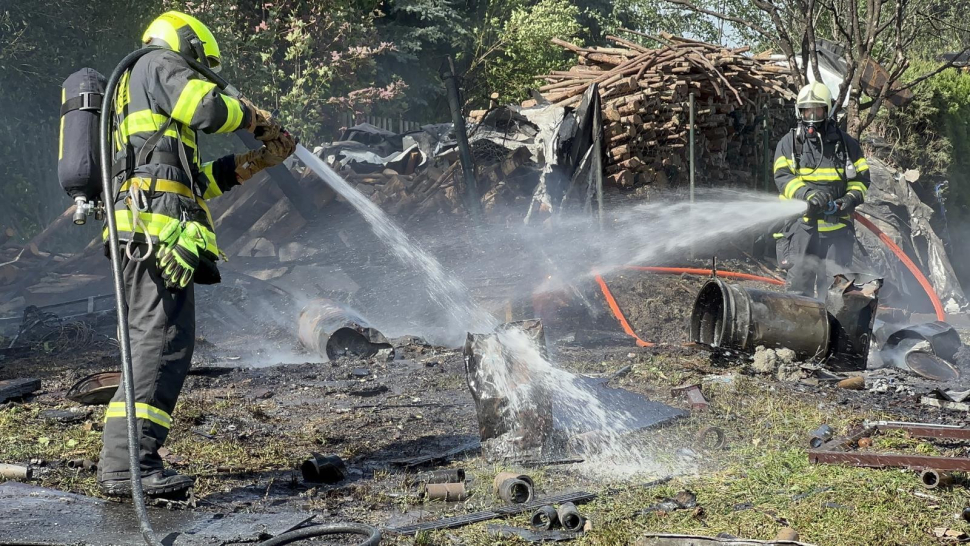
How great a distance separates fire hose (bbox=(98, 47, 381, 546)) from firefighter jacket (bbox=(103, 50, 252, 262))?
0.07 metres

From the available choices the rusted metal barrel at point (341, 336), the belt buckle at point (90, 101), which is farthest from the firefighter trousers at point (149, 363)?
the rusted metal barrel at point (341, 336)

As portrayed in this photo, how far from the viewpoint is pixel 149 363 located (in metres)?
3.72

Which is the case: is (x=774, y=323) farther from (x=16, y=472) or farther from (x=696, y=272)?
(x=16, y=472)

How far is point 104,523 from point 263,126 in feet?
5.88

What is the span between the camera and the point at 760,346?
22.1 ft

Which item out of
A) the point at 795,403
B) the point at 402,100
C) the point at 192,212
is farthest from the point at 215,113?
the point at 402,100

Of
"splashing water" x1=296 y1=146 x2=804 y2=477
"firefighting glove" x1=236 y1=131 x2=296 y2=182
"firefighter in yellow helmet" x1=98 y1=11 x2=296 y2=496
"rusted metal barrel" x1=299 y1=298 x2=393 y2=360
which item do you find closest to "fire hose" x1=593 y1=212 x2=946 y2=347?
"splashing water" x1=296 y1=146 x2=804 y2=477

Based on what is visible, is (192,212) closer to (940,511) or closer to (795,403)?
(940,511)

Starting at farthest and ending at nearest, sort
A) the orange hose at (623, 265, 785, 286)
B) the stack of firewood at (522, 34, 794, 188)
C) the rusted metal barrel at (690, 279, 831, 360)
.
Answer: the stack of firewood at (522, 34, 794, 188), the orange hose at (623, 265, 785, 286), the rusted metal barrel at (690, 279, 831, 360)

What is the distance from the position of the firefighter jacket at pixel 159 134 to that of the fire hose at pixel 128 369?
7 cm

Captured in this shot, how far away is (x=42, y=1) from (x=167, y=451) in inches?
413

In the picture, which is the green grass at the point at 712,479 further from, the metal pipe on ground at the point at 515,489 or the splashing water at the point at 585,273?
the splashing water at the point at 585,273

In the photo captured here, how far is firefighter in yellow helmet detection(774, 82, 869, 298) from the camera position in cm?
762

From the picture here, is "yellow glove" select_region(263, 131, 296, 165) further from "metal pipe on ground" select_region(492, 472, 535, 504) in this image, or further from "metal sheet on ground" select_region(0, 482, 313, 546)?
"metal pipe on ground" select_region(492, 472, 535, 504)
